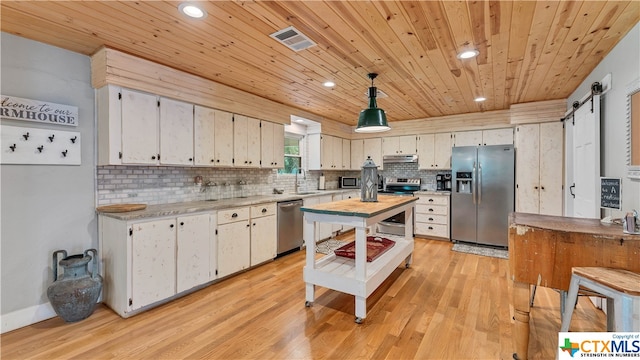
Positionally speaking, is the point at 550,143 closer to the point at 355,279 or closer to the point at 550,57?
the point at 550,57

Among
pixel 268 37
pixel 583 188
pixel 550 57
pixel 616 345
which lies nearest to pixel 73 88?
pixel 268 37

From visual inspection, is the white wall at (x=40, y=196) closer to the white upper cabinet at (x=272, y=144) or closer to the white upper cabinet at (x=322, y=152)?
the white upper cabinet at (x=272, y=144)

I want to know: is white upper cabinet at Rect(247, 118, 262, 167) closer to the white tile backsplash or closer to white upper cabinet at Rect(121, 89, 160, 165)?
the white tile backsplash

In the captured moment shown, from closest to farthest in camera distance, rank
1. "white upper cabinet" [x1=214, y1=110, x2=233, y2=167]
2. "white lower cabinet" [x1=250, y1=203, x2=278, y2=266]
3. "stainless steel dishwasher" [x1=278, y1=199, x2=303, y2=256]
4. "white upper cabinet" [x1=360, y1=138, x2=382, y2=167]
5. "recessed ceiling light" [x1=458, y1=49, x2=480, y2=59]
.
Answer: "recessed ceiling light" [x1=458, y1=49, x2=480, y2=59] < "white upper cabinet" [x1=214, y1=110, x2=233, y2=167] < "white lower cabinet" [x1=250, y1=203, x2=278, y2=266] < "stainless steel dishwasher" [x1=278, y1=199, x2=303, y2=256] < "white upper cabinet" [x1=360, y1=138, x2=382, y2=167]

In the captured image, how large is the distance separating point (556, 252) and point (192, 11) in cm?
283

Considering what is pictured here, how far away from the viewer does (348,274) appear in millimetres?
2508

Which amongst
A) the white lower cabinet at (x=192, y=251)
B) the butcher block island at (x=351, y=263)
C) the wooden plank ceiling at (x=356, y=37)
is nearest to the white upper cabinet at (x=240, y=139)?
the wooden plank ceiling at (x=356, y=37)

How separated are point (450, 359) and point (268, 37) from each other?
281cm

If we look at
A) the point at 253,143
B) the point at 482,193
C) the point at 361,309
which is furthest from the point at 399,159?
the point at 361,309

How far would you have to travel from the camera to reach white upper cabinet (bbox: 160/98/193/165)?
288cm

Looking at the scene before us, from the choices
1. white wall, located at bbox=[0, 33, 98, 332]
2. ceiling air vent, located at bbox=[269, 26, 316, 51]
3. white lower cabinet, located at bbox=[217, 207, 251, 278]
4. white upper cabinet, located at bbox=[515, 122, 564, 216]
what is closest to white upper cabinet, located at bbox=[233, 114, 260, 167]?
white lower cabinet, located at bbox=[217, 207, 251, 278]

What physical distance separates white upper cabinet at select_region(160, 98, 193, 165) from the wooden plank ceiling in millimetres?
434

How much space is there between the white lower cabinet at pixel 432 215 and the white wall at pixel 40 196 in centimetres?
499

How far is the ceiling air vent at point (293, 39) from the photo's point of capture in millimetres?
2114
